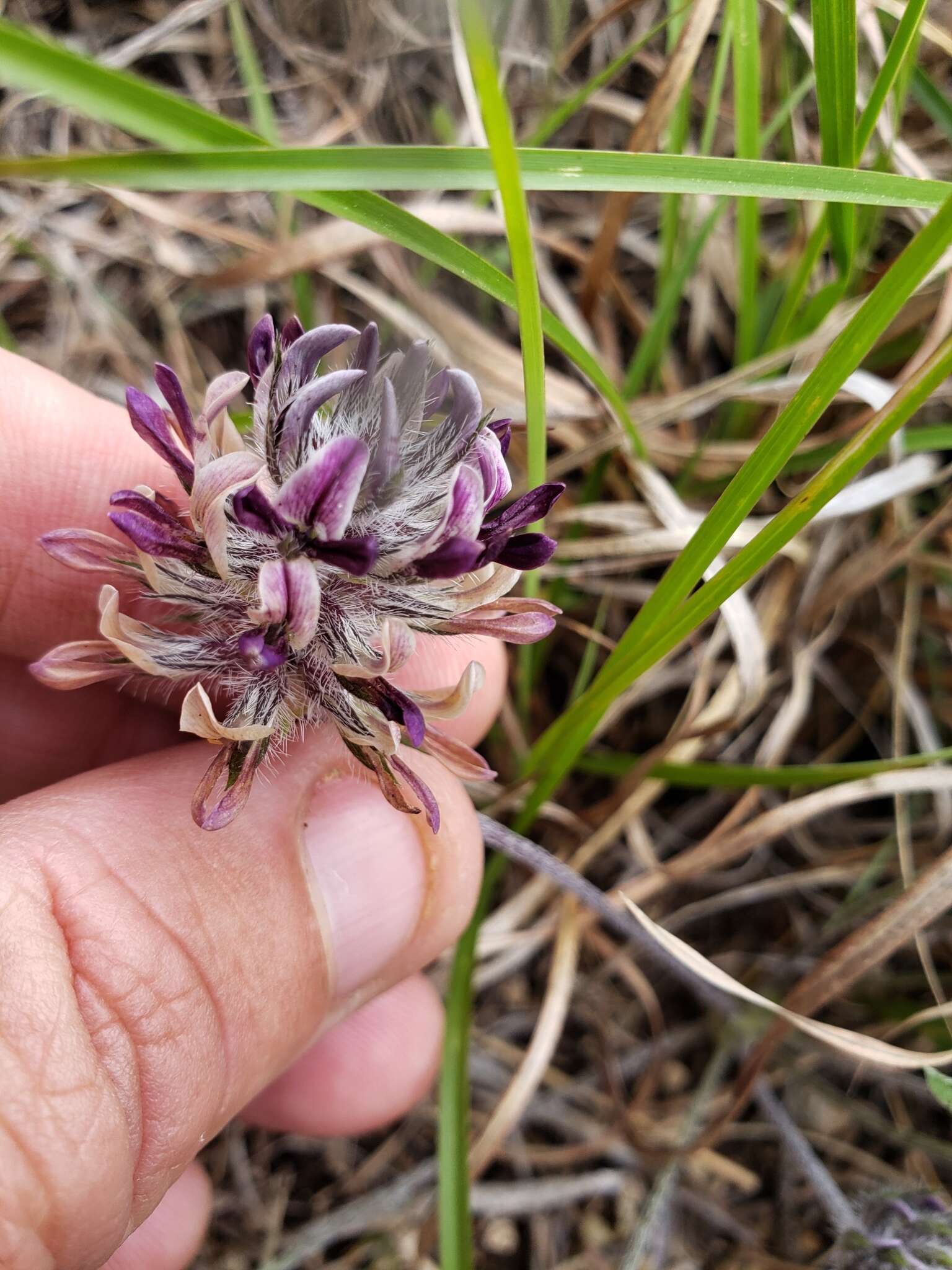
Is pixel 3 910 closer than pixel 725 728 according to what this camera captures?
Yes

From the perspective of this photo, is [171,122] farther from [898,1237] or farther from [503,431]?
[898,1237]

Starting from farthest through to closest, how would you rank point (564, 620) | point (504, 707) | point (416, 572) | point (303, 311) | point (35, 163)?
point (303, 311) < point (504, 707) < point (564, 620) < point (416, 572) < point (35, 163)

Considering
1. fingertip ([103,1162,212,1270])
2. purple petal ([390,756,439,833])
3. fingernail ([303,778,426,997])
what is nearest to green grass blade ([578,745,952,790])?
fingernail ([303,778,426,997])

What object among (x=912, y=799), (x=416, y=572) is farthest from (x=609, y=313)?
(x=416, y=572)

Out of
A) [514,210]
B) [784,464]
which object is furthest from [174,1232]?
[514,210]

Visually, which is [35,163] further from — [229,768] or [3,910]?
[3,910]

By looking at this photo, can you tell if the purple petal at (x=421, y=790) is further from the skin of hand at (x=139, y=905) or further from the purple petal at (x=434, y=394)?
the purple petal at (x=434, y=394)

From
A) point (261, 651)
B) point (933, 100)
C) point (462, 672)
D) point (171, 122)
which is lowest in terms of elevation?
point (462, 672)

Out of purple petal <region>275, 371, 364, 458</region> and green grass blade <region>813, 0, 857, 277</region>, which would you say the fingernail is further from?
green grass blade <region>813, 0, 857, 277</region>
